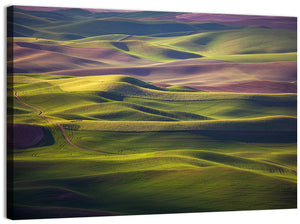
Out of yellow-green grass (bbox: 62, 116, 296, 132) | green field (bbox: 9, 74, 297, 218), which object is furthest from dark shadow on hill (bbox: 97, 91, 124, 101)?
yellow-green grass (bbox: 62, 116, 296, 132)

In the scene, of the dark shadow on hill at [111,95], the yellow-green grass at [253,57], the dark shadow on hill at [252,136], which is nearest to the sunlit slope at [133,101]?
the dark shadow on hill at [111,95]

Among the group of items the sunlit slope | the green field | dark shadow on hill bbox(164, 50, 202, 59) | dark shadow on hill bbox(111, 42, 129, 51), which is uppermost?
dark shadow on hill bbox(111, 42, 129, 51)

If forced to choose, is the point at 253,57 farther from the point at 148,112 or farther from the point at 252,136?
the point at 148,112

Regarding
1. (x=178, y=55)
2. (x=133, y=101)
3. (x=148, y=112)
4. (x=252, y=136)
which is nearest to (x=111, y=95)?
(x=133, y=101)

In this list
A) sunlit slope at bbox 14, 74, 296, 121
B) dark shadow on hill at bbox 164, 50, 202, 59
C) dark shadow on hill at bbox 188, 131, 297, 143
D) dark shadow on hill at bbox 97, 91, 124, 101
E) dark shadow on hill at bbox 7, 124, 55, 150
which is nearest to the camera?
dark shadow on hill at bbox 7, 124, 55, 150

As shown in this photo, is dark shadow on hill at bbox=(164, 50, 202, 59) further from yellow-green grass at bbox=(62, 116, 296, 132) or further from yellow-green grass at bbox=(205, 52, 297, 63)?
yellow-green grass at bbox=(62, 116, 296, 132)

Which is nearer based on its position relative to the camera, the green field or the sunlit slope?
the green field

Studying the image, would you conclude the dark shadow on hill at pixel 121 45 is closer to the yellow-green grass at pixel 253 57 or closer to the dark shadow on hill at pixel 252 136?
the yellow-green grass at pixel 253 57

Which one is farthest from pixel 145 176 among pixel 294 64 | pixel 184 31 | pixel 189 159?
pixel 294 64

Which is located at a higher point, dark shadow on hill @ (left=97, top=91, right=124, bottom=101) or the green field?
dark shadow on hill @ (left=97, top=91, right=124, bottom=101)
